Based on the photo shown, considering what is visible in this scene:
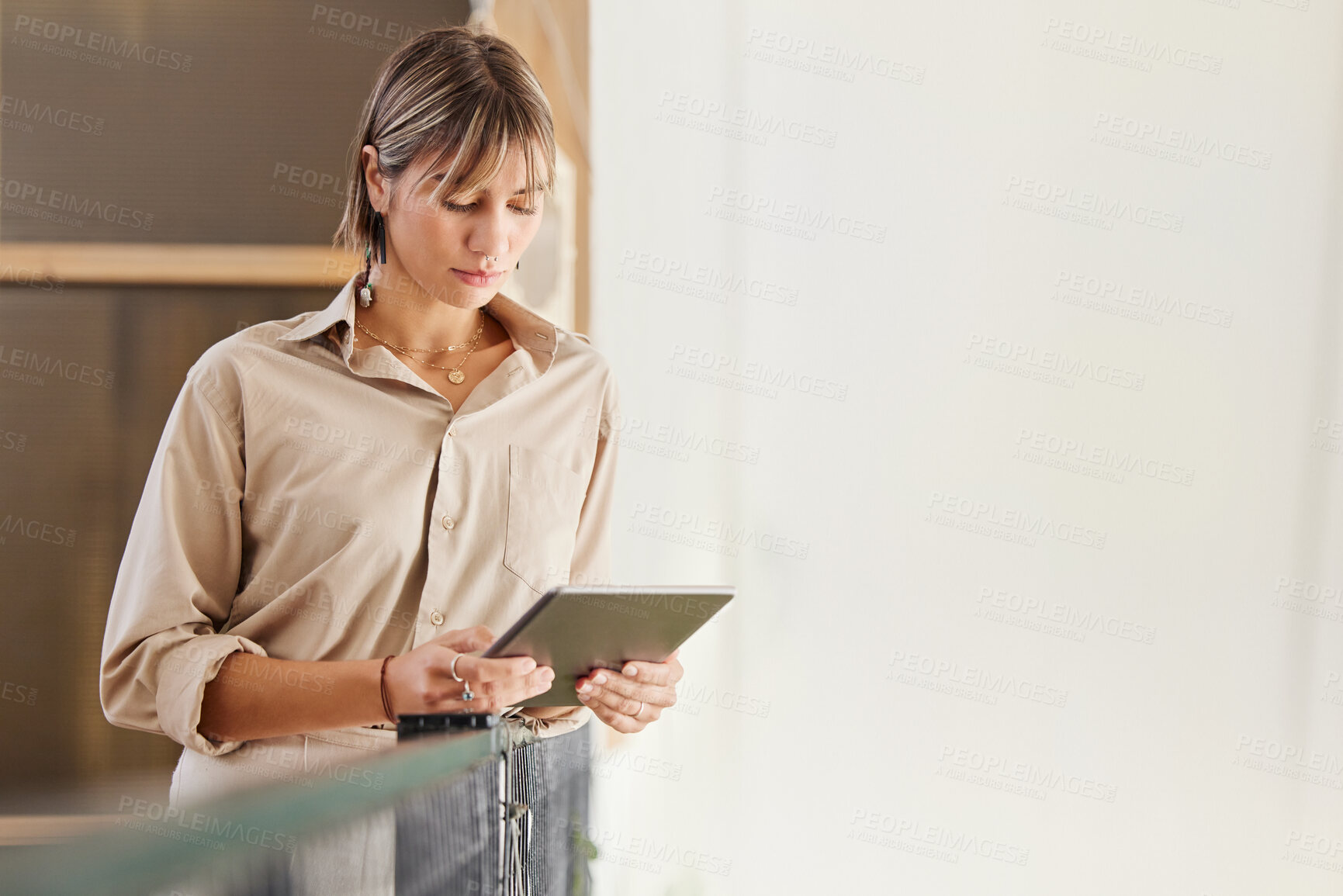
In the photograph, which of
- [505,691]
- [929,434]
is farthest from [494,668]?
[929,434]

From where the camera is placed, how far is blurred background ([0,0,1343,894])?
254 cm

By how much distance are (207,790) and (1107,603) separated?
220cm

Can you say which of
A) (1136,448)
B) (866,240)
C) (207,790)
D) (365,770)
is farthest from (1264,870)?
(365,770)

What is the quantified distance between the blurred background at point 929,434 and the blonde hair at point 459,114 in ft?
2.99

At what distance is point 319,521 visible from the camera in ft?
4.37

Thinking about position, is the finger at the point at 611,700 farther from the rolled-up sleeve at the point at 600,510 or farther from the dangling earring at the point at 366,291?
the dangling earring at the point at 366,291

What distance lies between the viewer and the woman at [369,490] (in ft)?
4.12

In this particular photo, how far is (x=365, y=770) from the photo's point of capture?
67 cm

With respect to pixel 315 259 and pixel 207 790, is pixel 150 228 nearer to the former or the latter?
pixel 315 259

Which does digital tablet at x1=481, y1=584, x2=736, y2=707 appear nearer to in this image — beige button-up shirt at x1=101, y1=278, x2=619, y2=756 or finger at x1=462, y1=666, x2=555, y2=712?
finger at x1=462, y1=666, x2=555, y2=712

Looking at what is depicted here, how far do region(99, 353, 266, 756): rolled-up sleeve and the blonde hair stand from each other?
0.36 metres

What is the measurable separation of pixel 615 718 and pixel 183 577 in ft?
1.73

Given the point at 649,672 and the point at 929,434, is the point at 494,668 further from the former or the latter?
the point at 929,434

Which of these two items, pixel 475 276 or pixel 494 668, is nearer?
pixel 494 668
